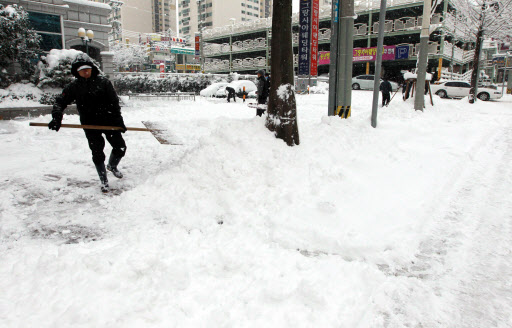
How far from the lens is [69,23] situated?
16172mm

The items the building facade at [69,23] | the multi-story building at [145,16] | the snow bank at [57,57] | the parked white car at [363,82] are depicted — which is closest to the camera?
the snow bank at [57,57]

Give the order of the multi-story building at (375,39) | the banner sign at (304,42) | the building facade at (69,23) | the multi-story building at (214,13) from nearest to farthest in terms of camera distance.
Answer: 1. the building facade at (69,23)
2. the banner sign at (304,42)
3. the multi-story building at (375,39)
4. the multi-story building at (214,13)

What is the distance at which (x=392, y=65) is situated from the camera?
109 ft

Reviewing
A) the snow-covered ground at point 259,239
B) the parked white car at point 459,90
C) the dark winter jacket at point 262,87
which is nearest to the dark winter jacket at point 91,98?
the snow-covered ground at point 259,239

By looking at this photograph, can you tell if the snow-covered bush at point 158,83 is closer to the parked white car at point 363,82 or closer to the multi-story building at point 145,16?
the parked white car at point 363,82

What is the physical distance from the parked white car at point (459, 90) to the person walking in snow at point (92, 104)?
24.4 m

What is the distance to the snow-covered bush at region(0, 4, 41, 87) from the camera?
40.5ft

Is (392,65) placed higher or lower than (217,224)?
higher

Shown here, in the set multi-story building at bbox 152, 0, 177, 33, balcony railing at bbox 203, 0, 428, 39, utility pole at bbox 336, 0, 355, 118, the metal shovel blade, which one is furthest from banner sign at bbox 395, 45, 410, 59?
multi-story building at bbox 152, 0, 177, 33

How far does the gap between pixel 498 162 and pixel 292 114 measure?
4236 mm

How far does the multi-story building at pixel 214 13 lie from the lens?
301 ft

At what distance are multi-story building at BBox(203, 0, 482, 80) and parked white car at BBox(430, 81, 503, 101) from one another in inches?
126

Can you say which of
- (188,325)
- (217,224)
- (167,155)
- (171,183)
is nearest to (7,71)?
(167,155)

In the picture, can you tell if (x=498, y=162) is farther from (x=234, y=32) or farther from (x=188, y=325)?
(x=234, y=32)
